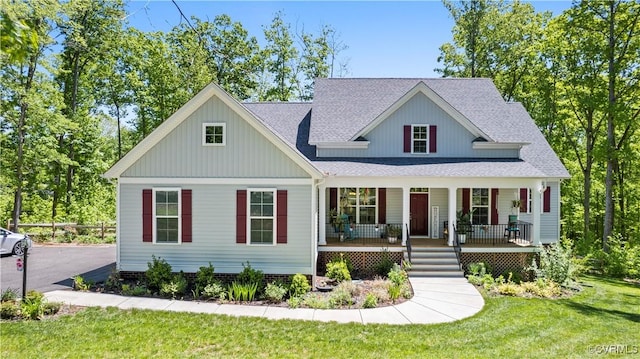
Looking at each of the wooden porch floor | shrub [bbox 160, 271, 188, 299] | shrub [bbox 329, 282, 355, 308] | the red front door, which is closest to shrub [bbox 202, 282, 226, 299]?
shrub [bbox 160, 271, 188, 299]

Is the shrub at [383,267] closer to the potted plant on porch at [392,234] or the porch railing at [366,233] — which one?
the porch railing at [366,233]

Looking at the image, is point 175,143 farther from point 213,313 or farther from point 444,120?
point 444,120

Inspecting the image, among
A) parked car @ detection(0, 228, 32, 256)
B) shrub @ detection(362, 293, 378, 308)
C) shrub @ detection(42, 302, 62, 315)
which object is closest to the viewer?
shrub @ detection(42, 302, 62, 315)

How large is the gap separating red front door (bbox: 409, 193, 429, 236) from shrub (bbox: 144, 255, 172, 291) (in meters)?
10.1

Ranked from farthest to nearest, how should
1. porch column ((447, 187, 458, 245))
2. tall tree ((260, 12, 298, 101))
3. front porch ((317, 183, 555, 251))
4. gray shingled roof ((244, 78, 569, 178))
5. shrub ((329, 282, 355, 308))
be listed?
tall tree ((260, 12, 298, 101))
front porch ((317, 183, 555, 251))
gray shingled roof ((244, 78, 569, 178))
porch column ((447, 187, 458, 245))
shrub ((329, 282, 355, 308))

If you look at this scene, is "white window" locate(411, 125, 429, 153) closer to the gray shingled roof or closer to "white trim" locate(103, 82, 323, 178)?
the gray shingled roof

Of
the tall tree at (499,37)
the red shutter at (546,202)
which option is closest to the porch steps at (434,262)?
the red shutter at (546,202)

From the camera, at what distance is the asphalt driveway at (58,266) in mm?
11734

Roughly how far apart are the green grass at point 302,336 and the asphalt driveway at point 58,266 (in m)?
3.70

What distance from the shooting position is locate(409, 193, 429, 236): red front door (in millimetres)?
16844

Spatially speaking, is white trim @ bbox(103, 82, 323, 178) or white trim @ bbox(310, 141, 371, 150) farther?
white trim @ bbox(310, 141, 371, 150)

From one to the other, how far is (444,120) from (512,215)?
4932 millimetres

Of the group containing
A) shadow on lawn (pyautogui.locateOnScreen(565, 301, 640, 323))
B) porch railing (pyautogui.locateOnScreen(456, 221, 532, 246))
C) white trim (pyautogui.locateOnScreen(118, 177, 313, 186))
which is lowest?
shadow on lawn (pyautogui.locateOnScreen(565, 301, 640, 323))

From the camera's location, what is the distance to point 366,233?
16.5m
